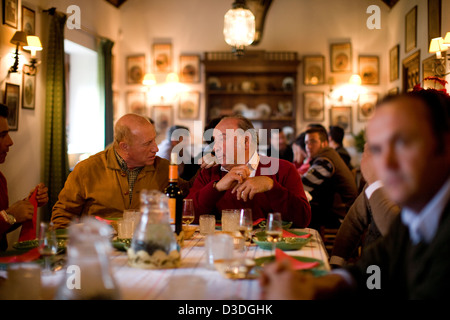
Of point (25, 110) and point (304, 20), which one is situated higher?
point (304, 20)

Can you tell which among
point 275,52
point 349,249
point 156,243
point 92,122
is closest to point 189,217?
point 156,243

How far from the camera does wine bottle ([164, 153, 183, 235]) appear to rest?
192 centimetres

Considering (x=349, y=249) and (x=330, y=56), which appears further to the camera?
(x=330, y=56)

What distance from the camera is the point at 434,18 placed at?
5336 mm

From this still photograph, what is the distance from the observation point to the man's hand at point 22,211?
2.49 meters

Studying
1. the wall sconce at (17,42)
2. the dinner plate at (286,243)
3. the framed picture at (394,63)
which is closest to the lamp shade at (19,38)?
the wall sconce at (17,42)

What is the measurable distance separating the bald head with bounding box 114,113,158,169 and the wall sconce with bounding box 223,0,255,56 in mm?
1787

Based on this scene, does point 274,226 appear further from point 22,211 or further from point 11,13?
point 11,13

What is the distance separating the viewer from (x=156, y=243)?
1.55 meters

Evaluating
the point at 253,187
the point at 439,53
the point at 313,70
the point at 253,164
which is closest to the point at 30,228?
the point at 253,187

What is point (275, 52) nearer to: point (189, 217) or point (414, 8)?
point (414, 8)

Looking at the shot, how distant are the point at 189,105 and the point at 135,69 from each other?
1145 mm
